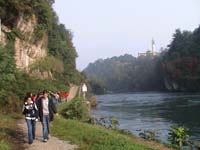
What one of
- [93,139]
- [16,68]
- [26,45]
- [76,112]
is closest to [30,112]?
[93,139]

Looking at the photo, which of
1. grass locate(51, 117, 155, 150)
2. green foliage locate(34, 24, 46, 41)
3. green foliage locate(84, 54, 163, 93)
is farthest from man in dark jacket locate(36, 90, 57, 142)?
green foliage locate(84, 54, 163, 93)

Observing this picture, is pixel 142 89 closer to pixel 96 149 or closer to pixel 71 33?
pixel 71 33

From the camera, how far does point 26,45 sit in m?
46.5

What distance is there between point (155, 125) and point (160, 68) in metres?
107

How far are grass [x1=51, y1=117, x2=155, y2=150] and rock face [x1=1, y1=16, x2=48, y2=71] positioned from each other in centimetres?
1943

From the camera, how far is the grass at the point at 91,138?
14688mm

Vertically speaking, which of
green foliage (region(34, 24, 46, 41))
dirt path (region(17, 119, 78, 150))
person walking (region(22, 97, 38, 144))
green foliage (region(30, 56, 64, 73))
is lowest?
dirt path (region(17, 119, 78, 150))

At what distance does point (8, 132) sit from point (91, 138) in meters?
3.32

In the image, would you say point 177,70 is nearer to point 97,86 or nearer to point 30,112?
point 97,86

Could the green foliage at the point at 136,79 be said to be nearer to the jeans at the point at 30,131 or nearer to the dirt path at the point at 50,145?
the dirt path at the point at 50,145

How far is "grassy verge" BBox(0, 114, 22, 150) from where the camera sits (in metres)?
14.8

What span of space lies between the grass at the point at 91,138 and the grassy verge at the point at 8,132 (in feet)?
5.52

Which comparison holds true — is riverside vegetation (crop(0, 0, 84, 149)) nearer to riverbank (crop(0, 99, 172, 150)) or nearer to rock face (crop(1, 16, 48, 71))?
riverbank (crop(0, 99, 172, 150))

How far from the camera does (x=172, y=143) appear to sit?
19.9m
